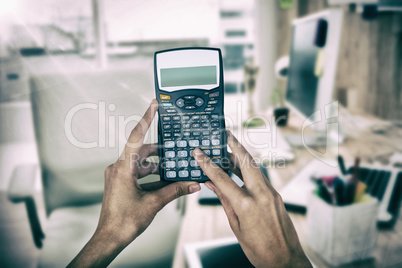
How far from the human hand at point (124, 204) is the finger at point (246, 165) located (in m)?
0.07

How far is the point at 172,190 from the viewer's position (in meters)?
0.37

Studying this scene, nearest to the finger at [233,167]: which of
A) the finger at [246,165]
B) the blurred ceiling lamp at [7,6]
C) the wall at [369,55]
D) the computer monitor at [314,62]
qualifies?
the finger at [246,165]

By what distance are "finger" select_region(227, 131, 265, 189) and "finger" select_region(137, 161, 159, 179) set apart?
0.43 ft

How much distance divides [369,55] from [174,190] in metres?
1.08

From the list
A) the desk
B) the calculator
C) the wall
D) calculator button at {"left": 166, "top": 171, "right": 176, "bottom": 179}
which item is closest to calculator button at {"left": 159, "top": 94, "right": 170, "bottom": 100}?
the calculator

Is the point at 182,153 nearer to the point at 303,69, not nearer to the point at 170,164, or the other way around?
the point at 170,164

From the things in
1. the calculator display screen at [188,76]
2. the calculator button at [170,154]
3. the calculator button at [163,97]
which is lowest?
the calculator button at [170,154]

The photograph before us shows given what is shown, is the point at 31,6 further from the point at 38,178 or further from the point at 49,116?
the point at 38,178

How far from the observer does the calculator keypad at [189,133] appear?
14.8 inches

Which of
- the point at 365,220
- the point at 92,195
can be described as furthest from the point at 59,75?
the point at 365,220

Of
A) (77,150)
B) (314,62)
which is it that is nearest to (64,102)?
(77,150)

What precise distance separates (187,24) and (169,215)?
1.50ft

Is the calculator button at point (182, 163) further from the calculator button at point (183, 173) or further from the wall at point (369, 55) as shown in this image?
the wall at point (369, 55)

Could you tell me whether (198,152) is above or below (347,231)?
above
